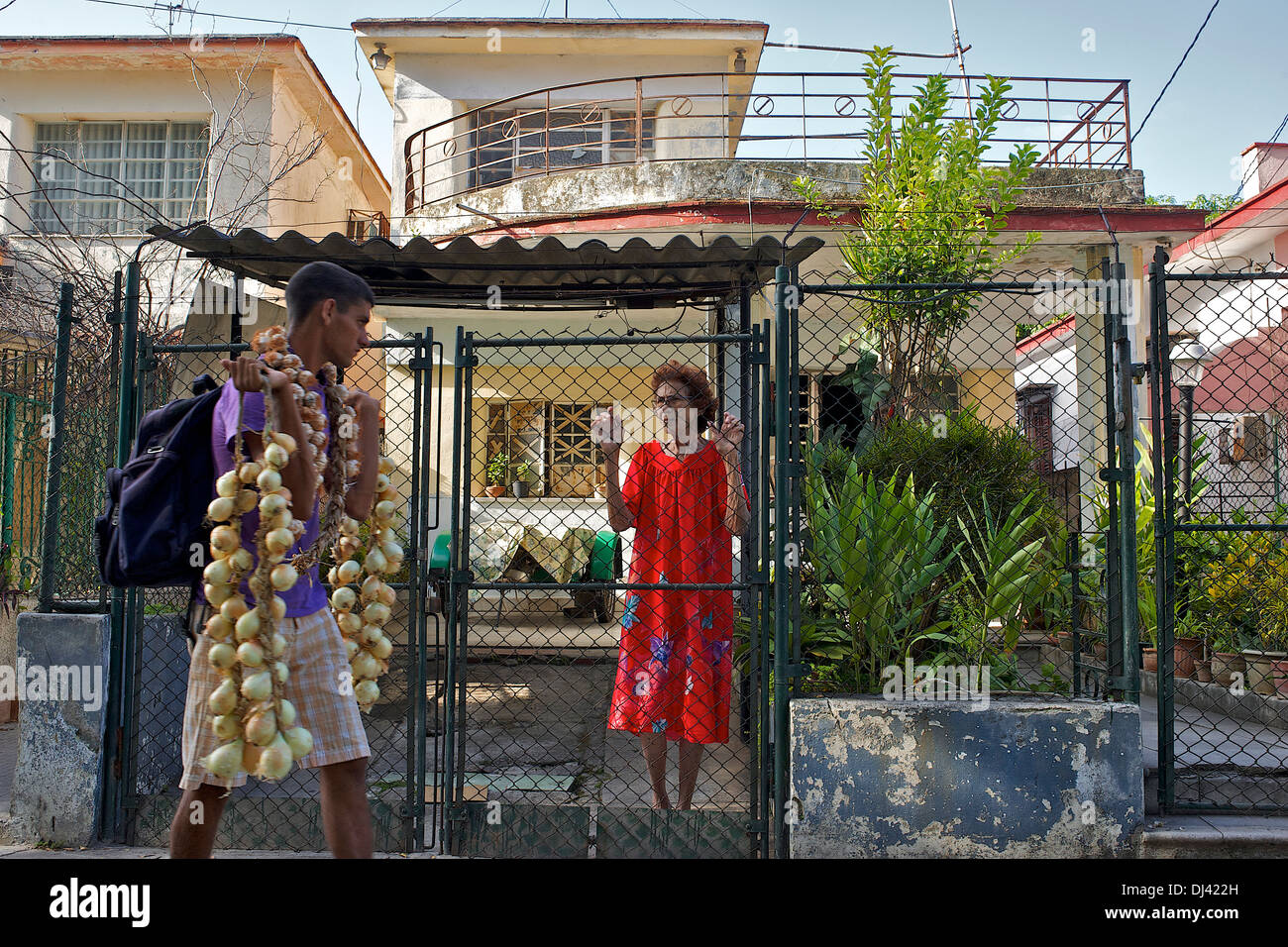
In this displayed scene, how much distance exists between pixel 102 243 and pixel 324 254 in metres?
9.56

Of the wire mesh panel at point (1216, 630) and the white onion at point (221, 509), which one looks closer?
the white onion at point (221, 509)

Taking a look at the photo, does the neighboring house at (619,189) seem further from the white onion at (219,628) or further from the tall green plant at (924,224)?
the white onion at (219,628)

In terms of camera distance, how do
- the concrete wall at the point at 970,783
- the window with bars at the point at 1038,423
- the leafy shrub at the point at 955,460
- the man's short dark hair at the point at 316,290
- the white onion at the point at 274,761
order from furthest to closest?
the window with bars at the point at 1038,423 < the leafy shrub at the point at 955,460 < the concrete wall at the point at 970,783 < the man's short dark hair at the point at 316,290 < the white onion at the point at 274,761

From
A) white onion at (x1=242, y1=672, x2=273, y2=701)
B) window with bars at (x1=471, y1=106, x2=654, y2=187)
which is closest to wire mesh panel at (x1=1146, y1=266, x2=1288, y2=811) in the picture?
white onion at (x1=242, y1=672, x2=273, y2=701)

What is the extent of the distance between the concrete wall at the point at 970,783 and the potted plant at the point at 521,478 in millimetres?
7651

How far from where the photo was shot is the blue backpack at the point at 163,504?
7.15 feet

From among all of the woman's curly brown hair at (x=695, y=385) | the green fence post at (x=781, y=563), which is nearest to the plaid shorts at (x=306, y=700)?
the green fence post at (x=781, y=563)

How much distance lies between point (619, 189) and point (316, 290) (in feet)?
23.1

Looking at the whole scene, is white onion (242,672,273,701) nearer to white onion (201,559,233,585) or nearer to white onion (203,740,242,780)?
white onion (203,740,242,780)

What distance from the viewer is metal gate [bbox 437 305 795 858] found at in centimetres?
354

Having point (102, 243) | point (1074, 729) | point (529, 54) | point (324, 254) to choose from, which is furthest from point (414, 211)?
point (1074, 729)

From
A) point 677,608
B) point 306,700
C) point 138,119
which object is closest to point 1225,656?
point 677,608

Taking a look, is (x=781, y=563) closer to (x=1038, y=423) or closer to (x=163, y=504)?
(x=163, y=504)

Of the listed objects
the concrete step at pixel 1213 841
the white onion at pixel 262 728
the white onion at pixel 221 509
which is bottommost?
the concrete step at pixel 1213 841
